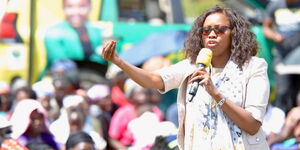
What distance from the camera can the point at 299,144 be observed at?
7375 mm

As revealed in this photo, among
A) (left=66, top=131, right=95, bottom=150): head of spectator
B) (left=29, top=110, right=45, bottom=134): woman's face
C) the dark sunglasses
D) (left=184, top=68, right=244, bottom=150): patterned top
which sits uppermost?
the dark sunglasses

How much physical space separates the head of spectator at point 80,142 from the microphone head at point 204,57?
8.41 feet

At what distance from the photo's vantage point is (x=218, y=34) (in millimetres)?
4250

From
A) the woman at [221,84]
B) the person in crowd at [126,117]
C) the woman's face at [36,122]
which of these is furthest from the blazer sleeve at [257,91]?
the person in crowd at [126,117]

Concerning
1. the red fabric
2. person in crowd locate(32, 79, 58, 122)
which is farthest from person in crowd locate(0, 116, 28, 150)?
the red fabric

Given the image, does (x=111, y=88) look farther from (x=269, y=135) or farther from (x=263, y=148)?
(x=263, y=148)

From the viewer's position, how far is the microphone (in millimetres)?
3914

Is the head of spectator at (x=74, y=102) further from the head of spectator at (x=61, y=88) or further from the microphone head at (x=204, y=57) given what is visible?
the microphone head at (x=204, y=57)

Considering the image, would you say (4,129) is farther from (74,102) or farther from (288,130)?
(288,130)

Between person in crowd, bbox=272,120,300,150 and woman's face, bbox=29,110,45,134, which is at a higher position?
woman's face, bbox=29,110,45,134

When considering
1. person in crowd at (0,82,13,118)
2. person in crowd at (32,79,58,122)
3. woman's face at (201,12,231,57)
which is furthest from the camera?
person in crowd at (32,79,58,122)

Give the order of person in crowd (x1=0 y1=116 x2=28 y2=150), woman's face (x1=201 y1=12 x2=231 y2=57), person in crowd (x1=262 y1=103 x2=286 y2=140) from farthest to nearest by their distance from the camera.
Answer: person in crowd (x1=262 y1=103 x2=286 y2=140), person in crowd (x1=0 y1=116 x2=28 y2=150), woman's face (x1=201 y1=12 x2=231 y2=57)

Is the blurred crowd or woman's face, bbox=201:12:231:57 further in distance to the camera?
the blurred crowd

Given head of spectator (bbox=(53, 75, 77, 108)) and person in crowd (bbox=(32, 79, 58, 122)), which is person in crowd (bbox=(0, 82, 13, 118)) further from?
head of spectator (bbox=(53, 75, 77, 108))
